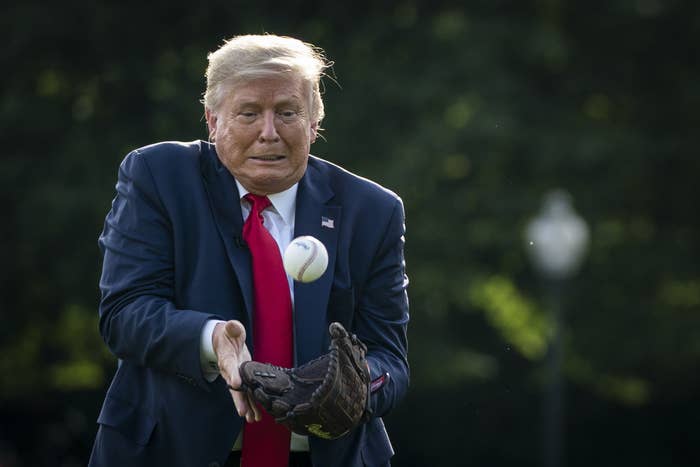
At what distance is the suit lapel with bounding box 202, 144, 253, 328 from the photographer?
12.5ft

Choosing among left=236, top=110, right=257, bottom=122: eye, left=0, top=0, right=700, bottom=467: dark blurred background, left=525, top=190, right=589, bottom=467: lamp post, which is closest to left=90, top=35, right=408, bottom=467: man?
left=236, top=110, right=257, bottom=122: eye

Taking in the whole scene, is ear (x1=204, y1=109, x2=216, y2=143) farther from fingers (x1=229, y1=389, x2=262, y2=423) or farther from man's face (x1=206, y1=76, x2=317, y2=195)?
fingers (x1=229, y1=389, x2=262, y2=423)

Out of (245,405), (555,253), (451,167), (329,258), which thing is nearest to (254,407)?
(245,405)

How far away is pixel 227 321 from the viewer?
3672mm

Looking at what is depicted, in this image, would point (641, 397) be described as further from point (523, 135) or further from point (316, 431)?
point (316, 431)

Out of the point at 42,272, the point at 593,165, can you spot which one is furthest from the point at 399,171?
the point at 42,272

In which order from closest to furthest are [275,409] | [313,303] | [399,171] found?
[275,409]
[313,303]
[399,171]

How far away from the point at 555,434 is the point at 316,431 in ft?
51.5

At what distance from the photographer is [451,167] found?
20.3m

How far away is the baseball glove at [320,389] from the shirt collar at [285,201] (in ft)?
1.56

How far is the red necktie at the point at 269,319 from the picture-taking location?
3795 millimetres

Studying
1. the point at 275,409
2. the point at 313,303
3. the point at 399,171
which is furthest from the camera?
the point at 399,171

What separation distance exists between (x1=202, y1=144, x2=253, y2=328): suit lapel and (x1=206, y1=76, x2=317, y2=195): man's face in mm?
40

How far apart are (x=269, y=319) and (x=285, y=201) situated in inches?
16.2
